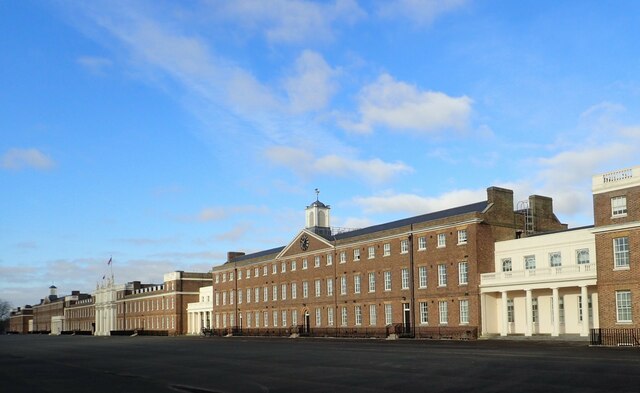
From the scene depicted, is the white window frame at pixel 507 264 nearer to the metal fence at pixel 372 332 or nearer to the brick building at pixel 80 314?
the metal fence at pixel 372 332

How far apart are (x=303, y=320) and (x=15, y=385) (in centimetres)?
5668

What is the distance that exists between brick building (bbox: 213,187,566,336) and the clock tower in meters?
0.12

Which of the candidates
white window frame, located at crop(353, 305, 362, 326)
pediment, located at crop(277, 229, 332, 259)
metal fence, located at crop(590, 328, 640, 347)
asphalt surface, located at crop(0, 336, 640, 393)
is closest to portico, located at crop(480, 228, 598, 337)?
metal fence, located at crop(590, 328, 640, 347)

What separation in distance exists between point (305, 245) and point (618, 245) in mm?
42837

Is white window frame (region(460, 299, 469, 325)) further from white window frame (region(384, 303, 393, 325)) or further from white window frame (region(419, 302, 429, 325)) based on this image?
white window frame (region(384, 303, 393, 325))

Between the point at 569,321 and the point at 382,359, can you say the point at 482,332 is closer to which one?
the point at 569,321

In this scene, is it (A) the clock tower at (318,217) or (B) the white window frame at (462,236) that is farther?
(A) the clock tower at (318,217)

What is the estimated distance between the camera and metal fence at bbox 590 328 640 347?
134ft

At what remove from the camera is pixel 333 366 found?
29438 millimetres

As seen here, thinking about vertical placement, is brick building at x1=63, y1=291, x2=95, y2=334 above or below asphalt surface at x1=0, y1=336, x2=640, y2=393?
below

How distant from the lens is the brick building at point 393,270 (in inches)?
2260

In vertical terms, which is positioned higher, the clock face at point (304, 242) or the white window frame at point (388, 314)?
the clock face at point (304, 242)

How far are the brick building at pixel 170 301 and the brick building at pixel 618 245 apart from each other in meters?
86.7

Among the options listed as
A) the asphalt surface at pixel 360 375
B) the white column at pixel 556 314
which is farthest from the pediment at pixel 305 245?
the asphalt surface at pixel 360 375
